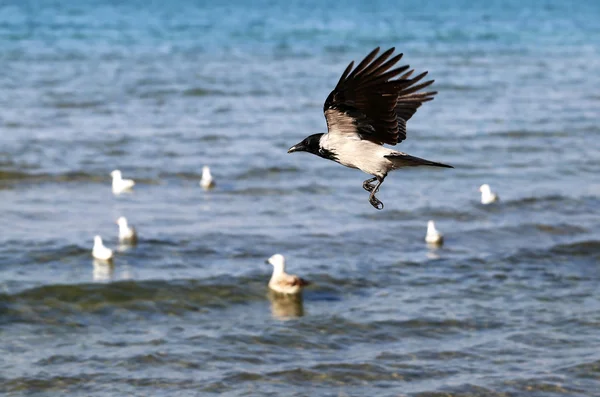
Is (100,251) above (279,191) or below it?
below

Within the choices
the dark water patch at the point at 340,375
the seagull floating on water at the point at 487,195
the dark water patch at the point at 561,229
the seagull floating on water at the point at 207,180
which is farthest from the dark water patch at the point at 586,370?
the seagull floating on water at the point at 207,180

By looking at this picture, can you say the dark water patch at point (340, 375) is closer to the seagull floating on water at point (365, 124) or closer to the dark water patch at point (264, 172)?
the seagull floating on water at point (365, 124)

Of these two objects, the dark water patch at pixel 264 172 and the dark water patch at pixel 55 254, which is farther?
the dark water patch at pixel 264 172

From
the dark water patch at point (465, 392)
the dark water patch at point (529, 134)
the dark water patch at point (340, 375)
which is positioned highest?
the dark water patch at point (529, 134)

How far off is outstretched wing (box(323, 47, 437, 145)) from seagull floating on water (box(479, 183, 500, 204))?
10124mm

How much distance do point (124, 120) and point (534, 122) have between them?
33.8 ft

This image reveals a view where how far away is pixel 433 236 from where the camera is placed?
15094 mm

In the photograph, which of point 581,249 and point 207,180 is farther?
point 207,180

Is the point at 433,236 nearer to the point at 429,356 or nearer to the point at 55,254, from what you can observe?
the point at 429,356

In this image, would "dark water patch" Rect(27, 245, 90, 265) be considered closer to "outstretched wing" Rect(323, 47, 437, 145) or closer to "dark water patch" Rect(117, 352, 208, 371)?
"dark water patch" Rect(117, 352, 208, 371)

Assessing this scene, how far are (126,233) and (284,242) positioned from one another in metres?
2.49

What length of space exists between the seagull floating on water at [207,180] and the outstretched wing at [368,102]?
11.4 meters

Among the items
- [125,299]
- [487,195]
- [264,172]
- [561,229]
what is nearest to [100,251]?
[125,299]

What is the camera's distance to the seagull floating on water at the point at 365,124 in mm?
6922
